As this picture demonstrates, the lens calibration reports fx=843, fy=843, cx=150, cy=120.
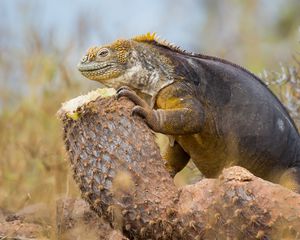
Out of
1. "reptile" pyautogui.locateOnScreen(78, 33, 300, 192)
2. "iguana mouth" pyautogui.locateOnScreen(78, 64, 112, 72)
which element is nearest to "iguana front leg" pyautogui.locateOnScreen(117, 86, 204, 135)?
"reptile" pyautogui.locateOnScreen(78, 33, 300, 192)

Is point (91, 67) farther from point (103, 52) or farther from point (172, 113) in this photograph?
point (172, 113)

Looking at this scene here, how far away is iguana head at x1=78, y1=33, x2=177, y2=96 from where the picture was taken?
20.2ft

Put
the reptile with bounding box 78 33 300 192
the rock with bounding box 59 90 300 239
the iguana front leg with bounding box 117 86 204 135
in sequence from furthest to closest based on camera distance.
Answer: the reptile with bounding box 78 33 300 192
the iguana front leg with bounding box 117 86 204 135
the rock with bounding box 59 90 300 239

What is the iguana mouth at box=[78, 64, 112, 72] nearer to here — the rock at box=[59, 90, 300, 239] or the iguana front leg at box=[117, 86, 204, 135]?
the iguana front leg at box=[117, 86, 204, 135]

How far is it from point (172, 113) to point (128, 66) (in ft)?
2.18

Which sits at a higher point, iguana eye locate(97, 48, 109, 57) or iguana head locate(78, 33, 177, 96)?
iguana eye locate(97, 48, 109, 57)

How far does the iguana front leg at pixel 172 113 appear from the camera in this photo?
5.46m

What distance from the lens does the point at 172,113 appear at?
5734 mm

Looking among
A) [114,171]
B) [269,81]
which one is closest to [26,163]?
[269,81]

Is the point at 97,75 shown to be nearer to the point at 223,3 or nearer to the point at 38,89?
the point at 38,89

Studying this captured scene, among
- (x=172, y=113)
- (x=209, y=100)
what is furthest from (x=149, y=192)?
(x=209, y=100)

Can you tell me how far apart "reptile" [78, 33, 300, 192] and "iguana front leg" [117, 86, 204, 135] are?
0.04ft

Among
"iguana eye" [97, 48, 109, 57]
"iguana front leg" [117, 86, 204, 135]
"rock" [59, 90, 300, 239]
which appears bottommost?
"rock" [59, 90, 300, 239]

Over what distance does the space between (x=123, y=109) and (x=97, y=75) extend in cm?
95
